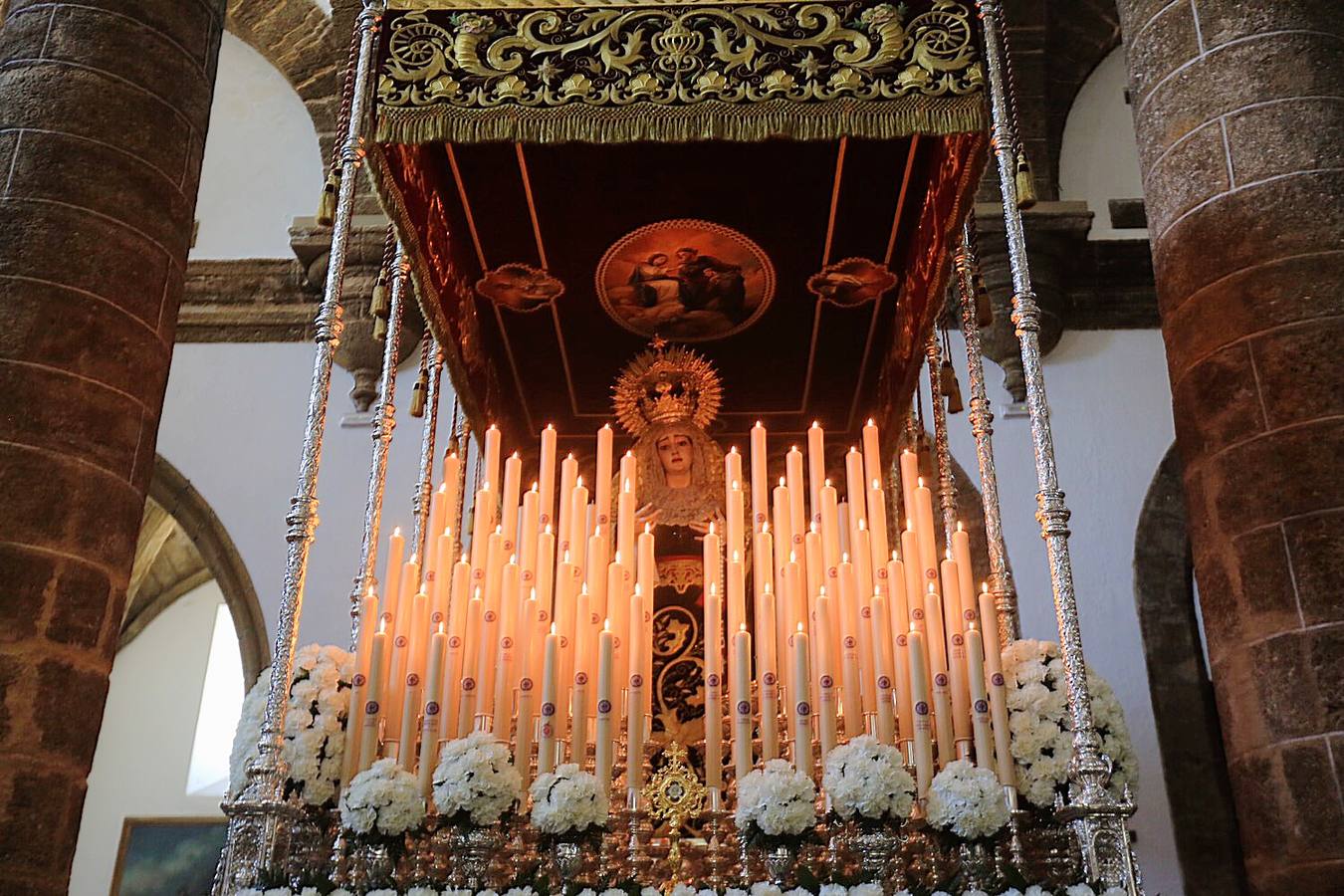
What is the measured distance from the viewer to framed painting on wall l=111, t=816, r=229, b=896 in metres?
10.8

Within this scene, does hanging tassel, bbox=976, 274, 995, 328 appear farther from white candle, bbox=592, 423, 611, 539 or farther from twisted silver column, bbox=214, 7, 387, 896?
twisted silver column, bbox=214, 7, 387, 896

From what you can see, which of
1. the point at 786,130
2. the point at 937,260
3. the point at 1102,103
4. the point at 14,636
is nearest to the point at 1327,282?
the point at 937,260

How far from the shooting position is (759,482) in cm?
472

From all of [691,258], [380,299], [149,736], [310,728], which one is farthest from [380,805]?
[149,736]

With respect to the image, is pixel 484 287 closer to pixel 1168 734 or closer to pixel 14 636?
pixel 14 636

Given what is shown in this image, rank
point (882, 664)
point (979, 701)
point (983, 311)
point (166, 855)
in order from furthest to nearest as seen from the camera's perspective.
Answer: point (166, 855) < point (983, 311) < point (882, 664) < point (979, 701)

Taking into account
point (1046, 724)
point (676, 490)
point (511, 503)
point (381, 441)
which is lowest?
point (1046, 724)

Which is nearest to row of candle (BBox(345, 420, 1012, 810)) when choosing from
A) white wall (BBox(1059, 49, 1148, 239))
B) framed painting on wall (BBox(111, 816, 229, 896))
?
white wall (BBox(1059, 49, 1148, 239))

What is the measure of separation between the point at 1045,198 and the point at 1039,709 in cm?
Answer: 540

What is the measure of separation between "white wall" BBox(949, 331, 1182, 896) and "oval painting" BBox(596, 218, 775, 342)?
8.52 ft

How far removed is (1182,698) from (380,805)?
17.1 feet

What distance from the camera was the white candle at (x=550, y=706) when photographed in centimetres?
391

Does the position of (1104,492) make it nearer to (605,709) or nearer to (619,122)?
(619,122)

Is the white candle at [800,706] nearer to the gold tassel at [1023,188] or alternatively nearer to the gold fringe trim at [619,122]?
the gold tassel at [1023,188]
